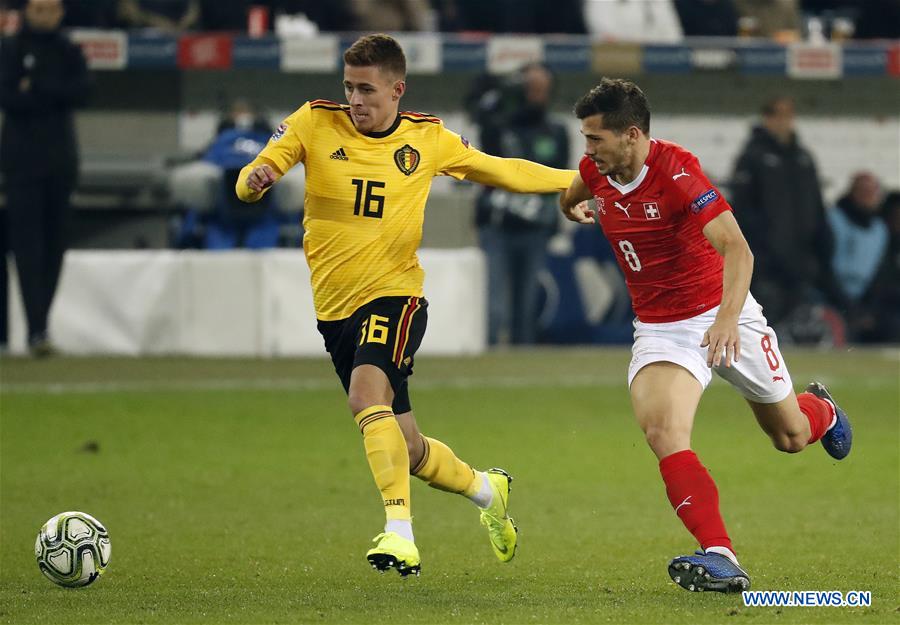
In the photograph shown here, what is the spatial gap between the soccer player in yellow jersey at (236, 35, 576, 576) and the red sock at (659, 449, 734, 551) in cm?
107

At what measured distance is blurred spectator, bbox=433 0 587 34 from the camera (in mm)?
19469

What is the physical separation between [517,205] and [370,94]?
968cm

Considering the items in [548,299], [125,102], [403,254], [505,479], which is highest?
[403,254]

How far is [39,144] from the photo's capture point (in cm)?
1480

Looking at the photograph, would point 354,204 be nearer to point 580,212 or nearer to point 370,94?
point 370,94

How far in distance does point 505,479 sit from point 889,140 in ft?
46.9

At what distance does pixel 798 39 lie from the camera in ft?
65.4

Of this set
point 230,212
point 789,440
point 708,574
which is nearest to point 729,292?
point 708,574

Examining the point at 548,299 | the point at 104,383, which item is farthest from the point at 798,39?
the point at 104,383

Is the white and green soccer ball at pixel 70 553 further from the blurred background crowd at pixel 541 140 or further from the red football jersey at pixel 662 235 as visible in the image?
the blurred background crowd at pixel 541 140

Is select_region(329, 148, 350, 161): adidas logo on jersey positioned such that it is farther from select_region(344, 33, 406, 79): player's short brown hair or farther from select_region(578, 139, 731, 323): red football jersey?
select_region(578, 139, 731, 323): red football jersey

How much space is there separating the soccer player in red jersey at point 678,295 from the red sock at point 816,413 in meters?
0.34

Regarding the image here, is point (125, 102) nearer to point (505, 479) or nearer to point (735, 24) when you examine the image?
point (735, 24)

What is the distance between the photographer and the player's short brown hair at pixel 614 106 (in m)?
6.82
